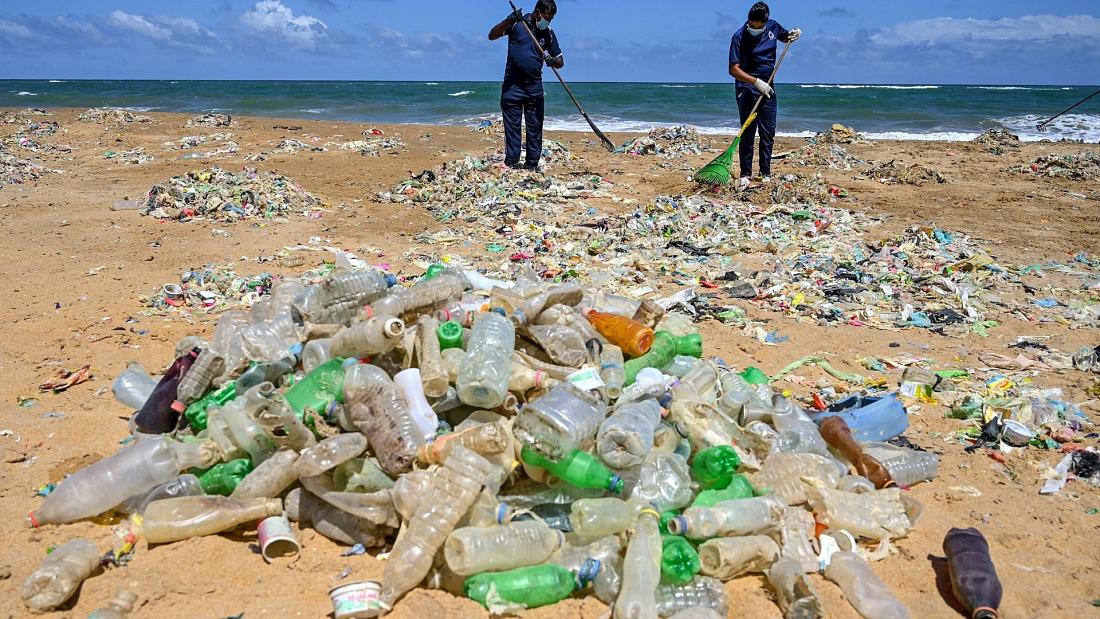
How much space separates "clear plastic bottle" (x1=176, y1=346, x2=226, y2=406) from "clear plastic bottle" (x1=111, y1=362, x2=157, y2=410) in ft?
1.85

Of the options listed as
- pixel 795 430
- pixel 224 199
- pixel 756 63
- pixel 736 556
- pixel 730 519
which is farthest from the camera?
pixel 756 63

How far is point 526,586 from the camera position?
7.59 feet

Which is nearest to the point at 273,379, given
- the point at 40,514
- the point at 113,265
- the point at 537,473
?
the point at 40,514

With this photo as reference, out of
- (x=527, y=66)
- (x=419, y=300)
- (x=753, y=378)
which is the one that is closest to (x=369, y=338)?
(x=419, y=300)

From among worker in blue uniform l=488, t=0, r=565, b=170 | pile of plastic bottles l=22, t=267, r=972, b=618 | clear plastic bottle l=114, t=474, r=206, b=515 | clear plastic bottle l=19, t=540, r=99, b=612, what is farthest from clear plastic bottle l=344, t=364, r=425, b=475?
worker in blue uniform l=488, t=0, r=565, b=170

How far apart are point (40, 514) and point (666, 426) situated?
8.40ft

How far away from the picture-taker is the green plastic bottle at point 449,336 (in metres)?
3.08

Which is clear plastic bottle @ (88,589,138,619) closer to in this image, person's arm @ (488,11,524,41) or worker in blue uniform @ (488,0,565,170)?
worker in blue uniform @ (488,0,565,170)

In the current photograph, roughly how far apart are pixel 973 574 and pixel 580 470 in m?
Answer: 1.48

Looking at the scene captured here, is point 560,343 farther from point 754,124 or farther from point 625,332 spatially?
point 754,124

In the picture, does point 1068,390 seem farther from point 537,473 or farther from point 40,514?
point 40,514

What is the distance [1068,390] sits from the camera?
4.00 m

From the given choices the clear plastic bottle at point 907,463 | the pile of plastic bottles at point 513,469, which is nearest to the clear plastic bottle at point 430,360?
the pile of plastic bottles at point 513,469

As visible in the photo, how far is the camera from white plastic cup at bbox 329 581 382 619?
2.20 metres
